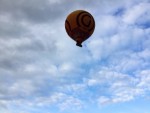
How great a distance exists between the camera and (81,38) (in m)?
63.7

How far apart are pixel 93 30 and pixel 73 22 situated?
2.39m

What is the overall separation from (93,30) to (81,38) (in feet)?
5.14

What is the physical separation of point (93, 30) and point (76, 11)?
102 inches

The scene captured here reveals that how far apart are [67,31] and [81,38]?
1.72 meters

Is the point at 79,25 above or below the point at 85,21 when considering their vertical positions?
below

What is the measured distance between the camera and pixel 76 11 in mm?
63938

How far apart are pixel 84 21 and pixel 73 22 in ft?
3.68

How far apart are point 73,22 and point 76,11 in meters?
1.41

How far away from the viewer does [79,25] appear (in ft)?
206

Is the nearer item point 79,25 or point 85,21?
point 79,25

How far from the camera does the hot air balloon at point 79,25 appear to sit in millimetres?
62934

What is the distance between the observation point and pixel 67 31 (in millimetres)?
64312

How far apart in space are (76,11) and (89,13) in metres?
1.41

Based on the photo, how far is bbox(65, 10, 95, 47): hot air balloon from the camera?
206ft
